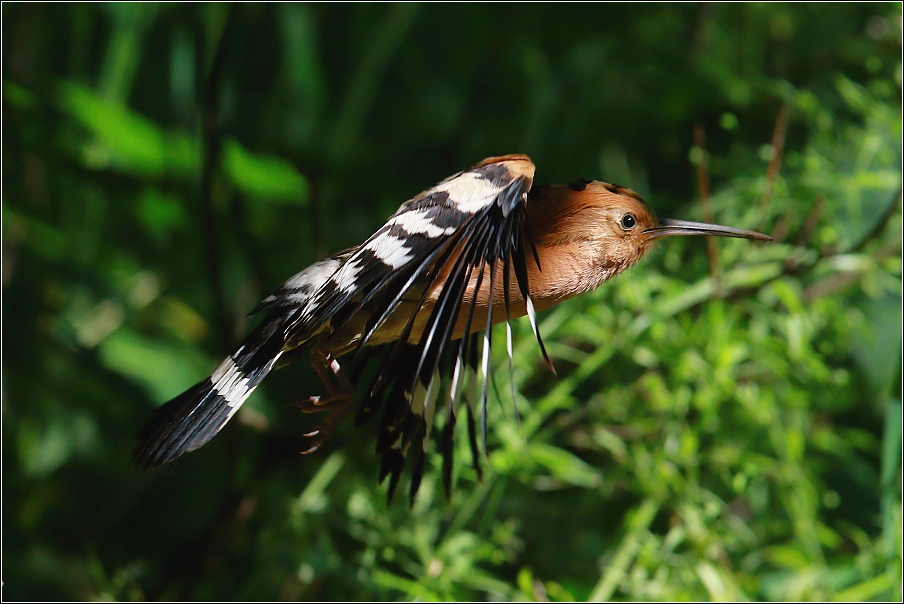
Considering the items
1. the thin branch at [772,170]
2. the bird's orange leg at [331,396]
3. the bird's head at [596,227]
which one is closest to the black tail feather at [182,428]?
the bird's orange leg at [331,396]

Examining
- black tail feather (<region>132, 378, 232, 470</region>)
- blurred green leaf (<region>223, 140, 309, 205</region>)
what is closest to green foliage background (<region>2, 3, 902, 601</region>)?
blurred green leaf (<region>223, 140, 309, 205</region>)

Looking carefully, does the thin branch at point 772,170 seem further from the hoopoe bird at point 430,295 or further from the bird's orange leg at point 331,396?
the bird's orange leg at point 331,396

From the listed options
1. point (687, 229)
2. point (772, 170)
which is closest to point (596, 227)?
point (687, 229)

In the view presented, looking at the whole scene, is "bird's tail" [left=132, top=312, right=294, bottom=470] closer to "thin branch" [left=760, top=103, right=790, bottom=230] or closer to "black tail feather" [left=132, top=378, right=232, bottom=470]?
"black tail feather" [left=132, top=378, right=232, bottom=470]

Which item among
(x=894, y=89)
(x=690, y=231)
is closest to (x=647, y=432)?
(x=690, y=231)

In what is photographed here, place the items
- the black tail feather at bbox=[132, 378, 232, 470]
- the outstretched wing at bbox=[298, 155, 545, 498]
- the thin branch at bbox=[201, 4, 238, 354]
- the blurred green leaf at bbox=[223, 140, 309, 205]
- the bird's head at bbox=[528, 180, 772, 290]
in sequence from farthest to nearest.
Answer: the blurred green leaf at bbox=[223, 140, 309, 205] → the thin branch at bbox=[201, 4, 238, 354] → the bird's head at bbox=[528, 180, 772, 290] → the black tail feather at bbox=[132, 378, 232, 470] → the outstretched wing at bbox=[298, 155, 545, 498]

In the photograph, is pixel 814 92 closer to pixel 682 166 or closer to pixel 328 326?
pixel 682 166
